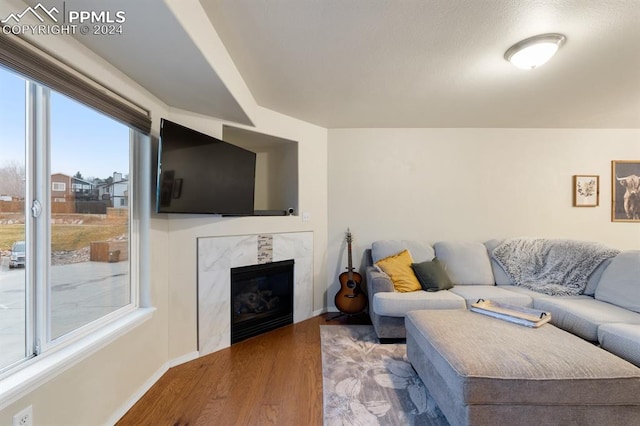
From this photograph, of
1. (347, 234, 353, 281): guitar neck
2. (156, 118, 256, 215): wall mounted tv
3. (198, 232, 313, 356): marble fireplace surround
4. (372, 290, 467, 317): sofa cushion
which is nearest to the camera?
(156, 118, 256, 215): wall mounted tv

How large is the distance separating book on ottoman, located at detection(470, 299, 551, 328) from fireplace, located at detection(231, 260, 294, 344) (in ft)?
6.12

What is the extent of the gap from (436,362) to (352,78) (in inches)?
82.0

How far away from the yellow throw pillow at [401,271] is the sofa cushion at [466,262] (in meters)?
0.50

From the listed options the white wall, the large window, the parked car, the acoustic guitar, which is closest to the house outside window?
the large window

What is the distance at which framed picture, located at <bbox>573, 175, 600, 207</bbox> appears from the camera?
374 centimetres

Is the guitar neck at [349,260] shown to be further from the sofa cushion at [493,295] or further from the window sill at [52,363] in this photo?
the window sill at [52,363]

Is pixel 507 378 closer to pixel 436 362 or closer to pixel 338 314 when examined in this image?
pixel 436 362

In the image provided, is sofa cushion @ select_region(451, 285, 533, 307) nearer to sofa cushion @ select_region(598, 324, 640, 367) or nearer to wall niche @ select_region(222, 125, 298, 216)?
sofa cushion @ select_region(598, 324, 640, 367)

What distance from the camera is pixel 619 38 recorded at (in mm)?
1823

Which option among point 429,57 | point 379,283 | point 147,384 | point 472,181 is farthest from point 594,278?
point 147,384

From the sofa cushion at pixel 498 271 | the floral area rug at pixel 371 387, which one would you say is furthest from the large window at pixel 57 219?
the sofa cushion at pixel 498 271

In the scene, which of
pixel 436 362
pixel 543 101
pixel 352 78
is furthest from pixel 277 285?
pixel 543 101

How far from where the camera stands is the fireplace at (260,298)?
2.86m

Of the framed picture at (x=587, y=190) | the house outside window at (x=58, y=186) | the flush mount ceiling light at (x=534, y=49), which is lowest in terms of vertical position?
the house outside window at (x=58, y=186)
